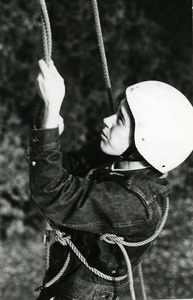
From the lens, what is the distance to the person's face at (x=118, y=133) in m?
1.08

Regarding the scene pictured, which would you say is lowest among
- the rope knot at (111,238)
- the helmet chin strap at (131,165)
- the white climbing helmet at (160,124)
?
the rope knot at (111,238)

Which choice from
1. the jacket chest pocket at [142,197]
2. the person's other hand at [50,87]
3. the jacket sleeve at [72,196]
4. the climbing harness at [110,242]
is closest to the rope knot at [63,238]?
the climbing harness at [110,242]

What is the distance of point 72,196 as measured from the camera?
3.18 feet

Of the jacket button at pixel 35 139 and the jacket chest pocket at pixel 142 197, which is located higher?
the jacket button at pixel 35 139

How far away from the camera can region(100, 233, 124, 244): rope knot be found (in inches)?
42.1

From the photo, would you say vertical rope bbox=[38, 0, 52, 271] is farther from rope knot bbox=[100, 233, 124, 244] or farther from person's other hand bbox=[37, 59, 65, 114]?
rope knot bbox=[100, 233, 124, 244]

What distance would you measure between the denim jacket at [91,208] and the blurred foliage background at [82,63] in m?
1.53

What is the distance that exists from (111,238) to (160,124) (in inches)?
11.1

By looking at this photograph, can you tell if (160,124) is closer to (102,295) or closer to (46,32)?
(46,32)

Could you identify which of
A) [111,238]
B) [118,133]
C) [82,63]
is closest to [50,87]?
[118,133]

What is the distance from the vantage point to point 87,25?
2656mm

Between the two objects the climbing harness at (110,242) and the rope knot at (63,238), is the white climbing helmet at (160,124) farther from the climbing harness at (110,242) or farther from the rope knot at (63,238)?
the rope knot at (63,238)

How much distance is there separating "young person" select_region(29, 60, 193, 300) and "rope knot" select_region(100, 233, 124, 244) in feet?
0.03

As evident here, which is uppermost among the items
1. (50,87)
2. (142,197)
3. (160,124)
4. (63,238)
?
(50,87)
